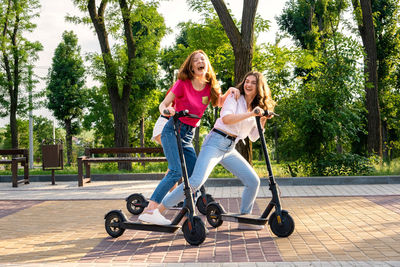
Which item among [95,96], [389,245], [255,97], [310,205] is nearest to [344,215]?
[310,205]

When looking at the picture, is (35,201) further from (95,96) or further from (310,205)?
(95,96)

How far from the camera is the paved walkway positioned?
A: 4.85m

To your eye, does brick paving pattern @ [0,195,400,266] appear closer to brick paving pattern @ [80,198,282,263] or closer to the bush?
brick paving pattern @ [80,198,282,263]

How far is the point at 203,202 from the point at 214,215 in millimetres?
701

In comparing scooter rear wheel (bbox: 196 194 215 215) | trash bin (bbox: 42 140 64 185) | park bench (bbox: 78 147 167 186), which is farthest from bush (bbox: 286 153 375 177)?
trash bin (bbox: 42 140 64 185)

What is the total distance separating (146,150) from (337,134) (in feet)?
15.8

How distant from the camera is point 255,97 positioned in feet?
19.5

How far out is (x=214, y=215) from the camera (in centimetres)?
629

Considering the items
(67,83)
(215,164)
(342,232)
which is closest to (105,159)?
(215,164)

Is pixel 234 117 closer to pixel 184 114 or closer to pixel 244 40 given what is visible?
pixel 184 114

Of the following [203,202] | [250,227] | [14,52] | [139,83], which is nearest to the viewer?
[250,227]

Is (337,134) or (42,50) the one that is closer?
(337,134)

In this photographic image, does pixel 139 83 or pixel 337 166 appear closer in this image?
pixel 337 166

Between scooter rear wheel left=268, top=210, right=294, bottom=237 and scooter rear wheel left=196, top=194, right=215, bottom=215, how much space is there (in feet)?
4.51
